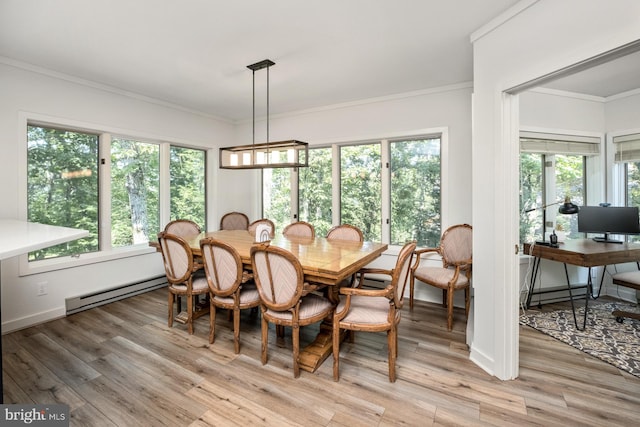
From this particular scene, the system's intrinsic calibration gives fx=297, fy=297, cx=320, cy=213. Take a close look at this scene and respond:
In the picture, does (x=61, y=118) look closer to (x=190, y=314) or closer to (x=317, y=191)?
(x=190, y=314)

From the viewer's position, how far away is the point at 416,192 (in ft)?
12.7

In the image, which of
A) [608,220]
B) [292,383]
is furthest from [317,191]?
[608,220]

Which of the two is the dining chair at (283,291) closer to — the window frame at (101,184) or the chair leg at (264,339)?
the chair leg at (264,339)

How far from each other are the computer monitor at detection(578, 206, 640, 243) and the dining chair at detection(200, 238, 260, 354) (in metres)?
3.80

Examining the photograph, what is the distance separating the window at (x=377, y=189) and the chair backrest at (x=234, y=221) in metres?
0.84

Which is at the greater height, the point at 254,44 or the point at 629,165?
the point at 254,44


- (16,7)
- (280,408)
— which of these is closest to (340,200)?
(280,408)

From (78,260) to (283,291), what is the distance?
2.75 meters

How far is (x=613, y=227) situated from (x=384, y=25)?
336 cm

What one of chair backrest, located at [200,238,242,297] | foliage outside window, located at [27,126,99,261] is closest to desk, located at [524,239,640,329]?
chair backrest, located at [200,238,242,297]

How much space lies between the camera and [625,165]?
3.67 m

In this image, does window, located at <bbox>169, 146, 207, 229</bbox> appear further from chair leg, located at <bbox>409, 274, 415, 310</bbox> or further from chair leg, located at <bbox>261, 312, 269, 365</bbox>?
chair leg, located at <bbox>409, 274, 415, 310</bbox>

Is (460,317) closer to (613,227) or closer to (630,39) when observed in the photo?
(613,227)

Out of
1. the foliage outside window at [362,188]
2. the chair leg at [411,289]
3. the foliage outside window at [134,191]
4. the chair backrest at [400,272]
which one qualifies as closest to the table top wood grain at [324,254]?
the chair backrest at [400,272]
